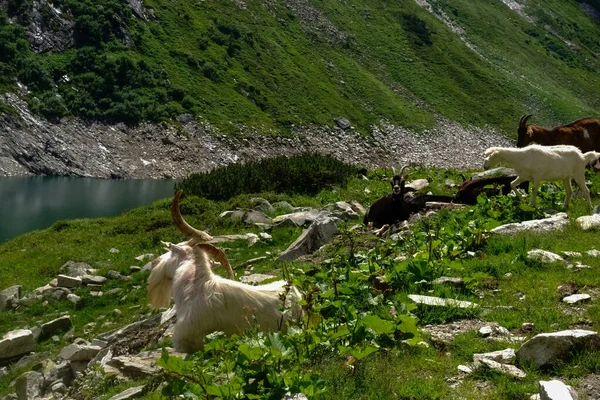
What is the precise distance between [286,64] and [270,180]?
10652 cm

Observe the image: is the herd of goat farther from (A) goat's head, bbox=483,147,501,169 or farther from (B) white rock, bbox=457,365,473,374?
(A) goat's head, bbox=483,147,501,169

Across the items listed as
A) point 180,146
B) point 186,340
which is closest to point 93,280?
point 186,340

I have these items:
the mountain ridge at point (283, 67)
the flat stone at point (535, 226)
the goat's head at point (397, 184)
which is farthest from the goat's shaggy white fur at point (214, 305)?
the mountain ridge at point (283, 67)

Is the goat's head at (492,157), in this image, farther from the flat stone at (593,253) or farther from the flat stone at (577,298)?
the flat stone at (577,298)

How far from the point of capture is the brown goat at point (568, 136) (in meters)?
25.9

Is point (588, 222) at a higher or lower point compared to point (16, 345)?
higher

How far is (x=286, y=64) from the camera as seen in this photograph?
435ft

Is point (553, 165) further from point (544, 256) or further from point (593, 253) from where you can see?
point (544, 256)

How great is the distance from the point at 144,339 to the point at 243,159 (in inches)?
3565

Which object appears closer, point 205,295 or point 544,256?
point 205,295

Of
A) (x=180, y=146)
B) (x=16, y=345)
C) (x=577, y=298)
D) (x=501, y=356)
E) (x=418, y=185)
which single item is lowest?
(x=180, y=146)

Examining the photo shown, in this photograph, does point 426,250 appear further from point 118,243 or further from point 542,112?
point 542,112

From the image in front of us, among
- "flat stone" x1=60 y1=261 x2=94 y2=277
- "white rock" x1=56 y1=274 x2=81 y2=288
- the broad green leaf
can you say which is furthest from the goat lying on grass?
"flat stone" x1=60 y1=261 x2=94 y2=277

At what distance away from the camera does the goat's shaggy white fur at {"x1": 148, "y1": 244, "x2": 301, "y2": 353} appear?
8578mm
